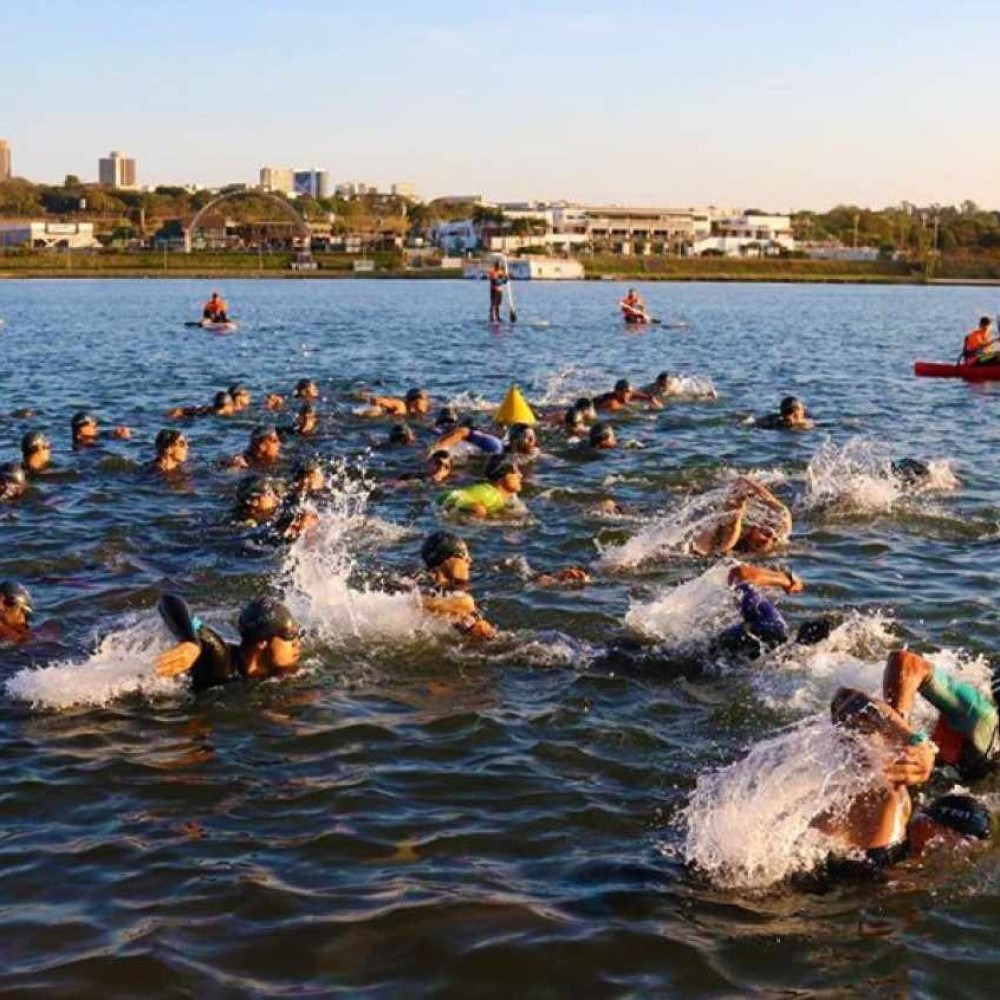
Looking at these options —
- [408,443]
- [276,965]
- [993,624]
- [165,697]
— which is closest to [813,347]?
[408,443]

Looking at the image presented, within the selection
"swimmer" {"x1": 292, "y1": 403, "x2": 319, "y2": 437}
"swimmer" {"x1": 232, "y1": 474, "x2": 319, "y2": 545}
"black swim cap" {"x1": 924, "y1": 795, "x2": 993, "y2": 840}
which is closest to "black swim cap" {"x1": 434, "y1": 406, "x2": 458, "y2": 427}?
"swimmer" {"x1": 292, "y1": 403, "x2": 319, "y2": 437}

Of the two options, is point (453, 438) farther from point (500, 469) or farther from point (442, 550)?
point (442, 550)

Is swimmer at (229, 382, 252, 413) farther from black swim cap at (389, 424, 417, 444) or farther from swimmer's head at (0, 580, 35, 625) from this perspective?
swimmer's head at (0, 580, 35, 625)

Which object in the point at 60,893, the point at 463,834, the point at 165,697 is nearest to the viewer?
the point at 60,893

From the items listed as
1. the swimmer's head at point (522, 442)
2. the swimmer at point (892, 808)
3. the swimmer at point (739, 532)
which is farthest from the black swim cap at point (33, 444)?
the swimmer at point (892, 808)

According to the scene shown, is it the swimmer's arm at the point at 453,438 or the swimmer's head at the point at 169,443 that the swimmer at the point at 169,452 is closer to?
the swimmer's head at the point at 169,443

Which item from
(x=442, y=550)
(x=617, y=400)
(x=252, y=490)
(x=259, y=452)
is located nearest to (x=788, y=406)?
(x=617, y=400)

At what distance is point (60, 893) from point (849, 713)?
4.21m

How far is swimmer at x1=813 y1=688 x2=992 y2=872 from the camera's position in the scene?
7.02 metres

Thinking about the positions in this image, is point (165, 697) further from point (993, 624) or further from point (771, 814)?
point (993, 624)

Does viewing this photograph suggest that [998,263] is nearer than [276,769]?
No

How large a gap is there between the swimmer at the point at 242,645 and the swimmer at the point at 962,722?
14.3 feet

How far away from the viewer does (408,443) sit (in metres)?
21.4

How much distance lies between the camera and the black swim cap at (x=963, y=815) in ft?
24.2
